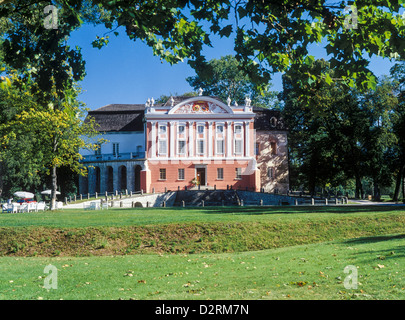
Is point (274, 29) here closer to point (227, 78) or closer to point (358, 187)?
point (227, 78)

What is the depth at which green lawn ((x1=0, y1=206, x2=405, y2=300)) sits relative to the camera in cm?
662

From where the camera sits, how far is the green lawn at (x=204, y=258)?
261 inches

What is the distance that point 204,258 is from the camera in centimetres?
1142

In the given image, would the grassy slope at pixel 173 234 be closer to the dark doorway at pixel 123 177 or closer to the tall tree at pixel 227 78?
the tall tree at pixel 227 78

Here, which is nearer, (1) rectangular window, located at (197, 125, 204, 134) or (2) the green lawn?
(2) the green lawn

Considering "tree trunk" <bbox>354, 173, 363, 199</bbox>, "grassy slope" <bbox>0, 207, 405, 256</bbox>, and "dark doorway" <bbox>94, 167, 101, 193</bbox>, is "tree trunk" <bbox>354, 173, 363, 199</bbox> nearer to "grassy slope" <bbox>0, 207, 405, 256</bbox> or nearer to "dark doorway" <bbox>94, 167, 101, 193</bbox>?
"grassy slope" <bbox>0, 207, 405, 256</bbox>

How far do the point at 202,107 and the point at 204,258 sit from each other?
128ft

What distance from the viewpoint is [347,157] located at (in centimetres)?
4012

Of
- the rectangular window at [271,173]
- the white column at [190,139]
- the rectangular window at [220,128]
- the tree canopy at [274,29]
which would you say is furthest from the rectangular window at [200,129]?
the tree canopy at [274,29]

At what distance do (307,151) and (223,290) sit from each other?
4113 cm

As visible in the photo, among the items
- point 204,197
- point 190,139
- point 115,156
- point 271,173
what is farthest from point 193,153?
point 271,173

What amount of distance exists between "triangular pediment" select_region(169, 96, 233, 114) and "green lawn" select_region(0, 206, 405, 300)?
3289cm

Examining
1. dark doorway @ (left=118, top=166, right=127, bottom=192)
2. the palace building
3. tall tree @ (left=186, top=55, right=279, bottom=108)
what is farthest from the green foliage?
dark doorway @ (left=118, top=166, right=127, bottom=192)

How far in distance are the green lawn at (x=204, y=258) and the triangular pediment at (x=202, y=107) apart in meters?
32.9
